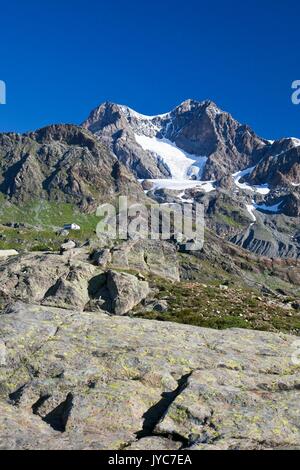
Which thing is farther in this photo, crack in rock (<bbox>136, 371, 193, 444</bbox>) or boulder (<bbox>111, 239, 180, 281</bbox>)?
boulder (<bbox>111, 239, 180, 281</bbox>)

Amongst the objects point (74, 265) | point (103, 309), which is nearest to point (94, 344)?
point (103, 309)

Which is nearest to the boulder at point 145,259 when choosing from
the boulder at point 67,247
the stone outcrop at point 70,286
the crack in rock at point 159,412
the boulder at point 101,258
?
the boulder at point 101,258

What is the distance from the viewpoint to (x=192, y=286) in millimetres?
51625

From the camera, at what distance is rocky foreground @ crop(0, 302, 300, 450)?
546 inches

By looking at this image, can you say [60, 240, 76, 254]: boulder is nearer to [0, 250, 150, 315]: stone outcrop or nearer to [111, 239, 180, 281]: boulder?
[111, 239, 180, 281]: boulder

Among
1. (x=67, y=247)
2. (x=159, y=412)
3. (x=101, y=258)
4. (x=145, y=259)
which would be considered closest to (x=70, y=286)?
(x=101, y=258)

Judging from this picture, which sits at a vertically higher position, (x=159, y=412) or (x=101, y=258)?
(x=101, y=258)

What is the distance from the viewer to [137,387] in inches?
639

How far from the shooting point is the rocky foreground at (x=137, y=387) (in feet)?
45.5

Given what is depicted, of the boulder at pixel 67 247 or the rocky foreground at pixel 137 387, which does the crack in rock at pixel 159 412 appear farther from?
the boulder at pixel 67 247

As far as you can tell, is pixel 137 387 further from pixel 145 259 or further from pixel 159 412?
pixel 145 259

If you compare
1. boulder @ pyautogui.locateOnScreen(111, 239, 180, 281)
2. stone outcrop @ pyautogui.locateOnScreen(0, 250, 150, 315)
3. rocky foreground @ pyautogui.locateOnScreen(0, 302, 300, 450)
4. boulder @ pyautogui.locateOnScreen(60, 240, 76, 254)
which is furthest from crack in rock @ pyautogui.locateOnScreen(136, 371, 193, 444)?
boulder @ pyautogui.locateOnScreen(60, 240, 76, 254)

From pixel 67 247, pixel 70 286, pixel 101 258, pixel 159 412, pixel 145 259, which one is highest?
pixel 67 247
